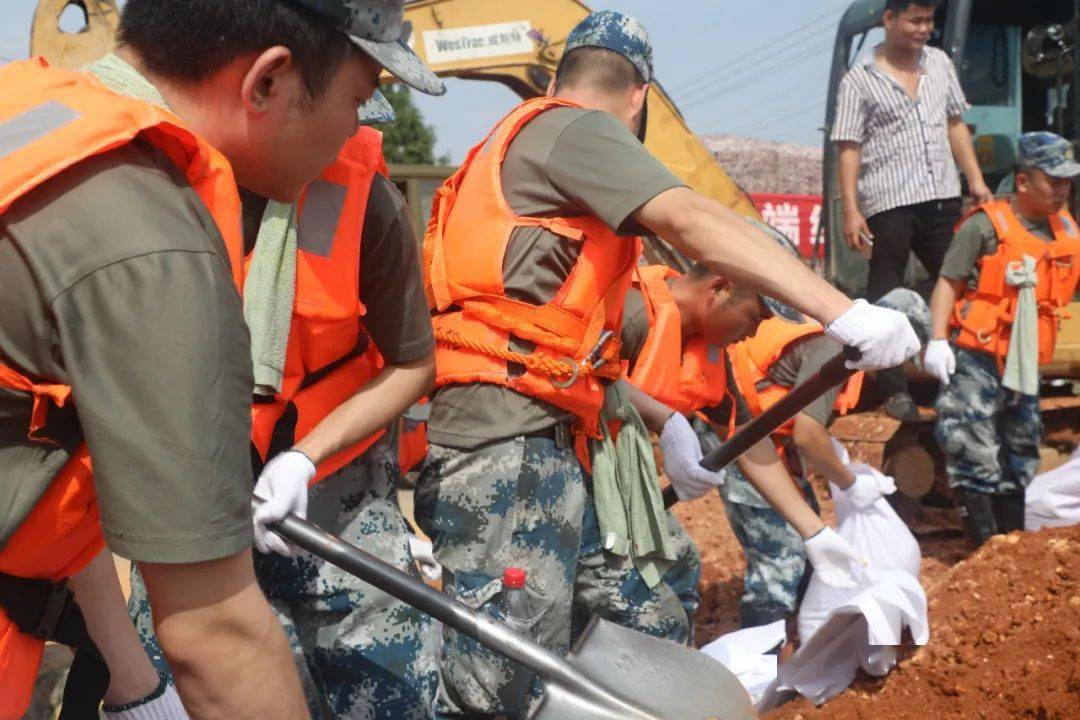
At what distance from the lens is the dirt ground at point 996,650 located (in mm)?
3391

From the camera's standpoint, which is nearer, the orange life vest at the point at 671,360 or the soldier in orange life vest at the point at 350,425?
the soldier in orange life vest at the point at 350,425

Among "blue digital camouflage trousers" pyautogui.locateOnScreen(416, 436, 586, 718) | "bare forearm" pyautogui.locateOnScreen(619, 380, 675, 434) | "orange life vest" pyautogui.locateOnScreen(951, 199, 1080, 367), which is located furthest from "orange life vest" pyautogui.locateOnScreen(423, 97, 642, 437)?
"orange life vest" pyautogui.locateOnScreen(951, 199, 1080, 367)

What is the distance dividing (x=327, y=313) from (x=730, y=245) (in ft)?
3.01

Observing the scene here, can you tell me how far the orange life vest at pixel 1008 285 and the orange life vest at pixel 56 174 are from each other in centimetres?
556

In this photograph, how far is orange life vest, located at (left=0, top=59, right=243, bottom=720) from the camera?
1.12m

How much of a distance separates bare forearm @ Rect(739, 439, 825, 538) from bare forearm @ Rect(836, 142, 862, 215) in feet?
9.03

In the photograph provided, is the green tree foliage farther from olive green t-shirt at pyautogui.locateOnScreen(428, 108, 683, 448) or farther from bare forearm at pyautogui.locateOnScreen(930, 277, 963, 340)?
olive green t-shirt at pyautogui.locateOnScreen(428, 108, 683, 448)

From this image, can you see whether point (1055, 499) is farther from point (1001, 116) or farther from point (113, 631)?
point (113, 631)

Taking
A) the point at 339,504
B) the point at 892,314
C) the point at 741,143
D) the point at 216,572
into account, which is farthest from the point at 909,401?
Result: the point at 741,143

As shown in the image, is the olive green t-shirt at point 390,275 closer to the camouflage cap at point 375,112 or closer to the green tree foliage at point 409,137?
the camouflage cap at point 375,112

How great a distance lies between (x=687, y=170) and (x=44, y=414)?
707 centimetres

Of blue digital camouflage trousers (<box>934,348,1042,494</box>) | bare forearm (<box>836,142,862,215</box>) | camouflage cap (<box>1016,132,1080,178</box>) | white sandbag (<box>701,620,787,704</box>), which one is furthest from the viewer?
bare forearm (<box>836,142,862,215</box>)

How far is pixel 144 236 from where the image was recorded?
1.09 metres

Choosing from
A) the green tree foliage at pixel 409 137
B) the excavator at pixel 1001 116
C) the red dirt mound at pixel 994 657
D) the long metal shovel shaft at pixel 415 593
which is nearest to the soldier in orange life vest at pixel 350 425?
the long metal shovel shaft at pixel 415 593
